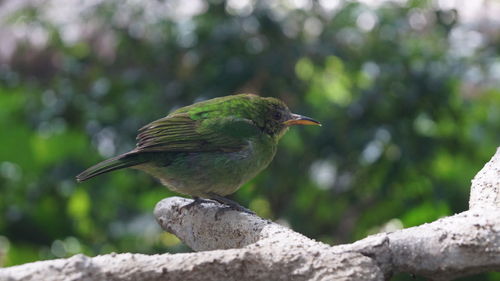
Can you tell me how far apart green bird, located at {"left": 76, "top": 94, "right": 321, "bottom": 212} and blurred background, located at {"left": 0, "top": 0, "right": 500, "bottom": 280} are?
1.18 metres

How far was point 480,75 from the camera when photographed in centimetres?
513

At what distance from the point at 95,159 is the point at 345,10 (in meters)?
1.92

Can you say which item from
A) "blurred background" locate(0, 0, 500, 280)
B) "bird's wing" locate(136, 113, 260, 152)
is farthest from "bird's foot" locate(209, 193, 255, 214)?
"blurred background" locate(0, 0, 500, 280)

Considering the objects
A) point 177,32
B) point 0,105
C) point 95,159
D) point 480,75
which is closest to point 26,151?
point 0,105

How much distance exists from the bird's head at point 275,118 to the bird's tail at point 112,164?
667 millimetres

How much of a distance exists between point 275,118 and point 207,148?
16.0 inches

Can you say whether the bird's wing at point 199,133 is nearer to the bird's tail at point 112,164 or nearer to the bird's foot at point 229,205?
the bird's tail at point 112,164

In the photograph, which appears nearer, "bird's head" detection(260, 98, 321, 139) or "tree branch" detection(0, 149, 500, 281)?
"tree branch" detection(0, 149, 500, 281)

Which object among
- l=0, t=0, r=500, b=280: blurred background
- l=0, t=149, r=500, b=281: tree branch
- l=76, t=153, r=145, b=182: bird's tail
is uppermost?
l=0, t=0, r=500, b=280: blurred background

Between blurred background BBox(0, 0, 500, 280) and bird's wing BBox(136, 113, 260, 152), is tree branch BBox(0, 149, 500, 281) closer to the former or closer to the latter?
bird's wing BBox(136, 113, 260, 152)

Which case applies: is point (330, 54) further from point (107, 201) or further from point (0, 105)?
point (0, 105)

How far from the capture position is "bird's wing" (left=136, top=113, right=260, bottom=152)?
379 centimetres

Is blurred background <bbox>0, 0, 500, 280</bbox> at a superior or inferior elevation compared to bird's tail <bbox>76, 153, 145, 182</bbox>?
superior

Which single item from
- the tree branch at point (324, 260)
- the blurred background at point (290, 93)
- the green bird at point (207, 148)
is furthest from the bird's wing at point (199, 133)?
the tree branch at point (324, 260)
